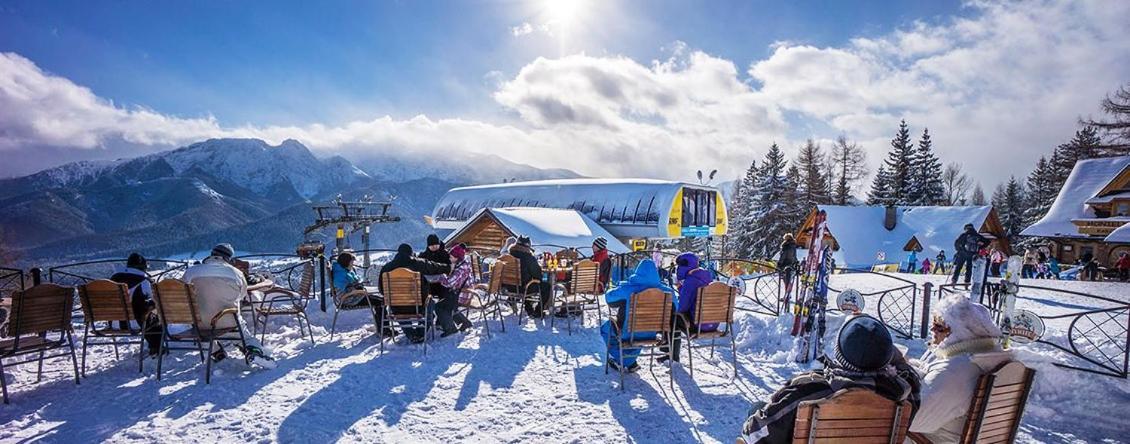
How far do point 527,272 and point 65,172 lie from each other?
270 metres

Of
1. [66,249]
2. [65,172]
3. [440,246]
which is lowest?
[66,249]

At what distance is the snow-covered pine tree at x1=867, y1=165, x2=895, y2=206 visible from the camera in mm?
43469

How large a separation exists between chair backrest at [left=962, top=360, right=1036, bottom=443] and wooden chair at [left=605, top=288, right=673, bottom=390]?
2.96 meters

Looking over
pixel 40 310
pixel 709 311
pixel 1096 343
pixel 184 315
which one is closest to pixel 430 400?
pixel 184 315

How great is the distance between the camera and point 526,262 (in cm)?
853

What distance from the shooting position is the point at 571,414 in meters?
4.74

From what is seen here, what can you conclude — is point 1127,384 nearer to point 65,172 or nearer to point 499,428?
point 499,428

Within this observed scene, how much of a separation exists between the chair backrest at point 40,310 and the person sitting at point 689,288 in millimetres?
6663

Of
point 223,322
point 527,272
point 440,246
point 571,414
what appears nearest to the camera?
point 571,414

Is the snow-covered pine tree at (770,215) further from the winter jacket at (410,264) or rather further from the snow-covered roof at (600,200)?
the winter jacket at (410,264)

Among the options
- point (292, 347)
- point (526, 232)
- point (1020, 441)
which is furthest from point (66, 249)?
point (1020, 441)

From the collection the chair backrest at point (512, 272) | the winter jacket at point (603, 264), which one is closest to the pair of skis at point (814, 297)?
the chair backrest at point (512, 272)

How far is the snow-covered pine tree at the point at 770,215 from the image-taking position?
37.5 m

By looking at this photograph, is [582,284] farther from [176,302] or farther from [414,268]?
[176,302]
